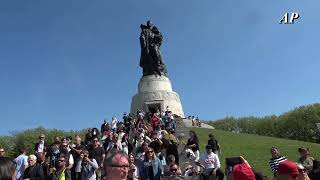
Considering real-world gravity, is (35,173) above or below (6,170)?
above

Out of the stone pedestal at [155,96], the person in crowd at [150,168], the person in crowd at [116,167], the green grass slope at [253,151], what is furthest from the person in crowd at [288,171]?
the stone pedestal at [155,96]

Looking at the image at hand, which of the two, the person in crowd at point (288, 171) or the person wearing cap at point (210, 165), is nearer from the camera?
the person in crowd at point (288, 171)

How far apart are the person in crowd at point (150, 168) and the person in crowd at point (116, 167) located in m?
7.43

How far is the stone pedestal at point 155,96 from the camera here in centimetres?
3797

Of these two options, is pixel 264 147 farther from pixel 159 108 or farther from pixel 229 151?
pixel 159 108

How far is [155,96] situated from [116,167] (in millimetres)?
34256

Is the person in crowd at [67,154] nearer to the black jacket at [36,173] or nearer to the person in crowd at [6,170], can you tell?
the black jacket at [36,173]

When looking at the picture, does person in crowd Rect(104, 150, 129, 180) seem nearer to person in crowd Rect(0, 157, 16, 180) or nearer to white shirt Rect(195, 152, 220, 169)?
person in crowd Rect(0, 157, 16, 180)

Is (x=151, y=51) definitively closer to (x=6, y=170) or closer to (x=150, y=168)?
(x=150, y=168)

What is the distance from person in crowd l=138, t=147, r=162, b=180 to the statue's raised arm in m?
29.1

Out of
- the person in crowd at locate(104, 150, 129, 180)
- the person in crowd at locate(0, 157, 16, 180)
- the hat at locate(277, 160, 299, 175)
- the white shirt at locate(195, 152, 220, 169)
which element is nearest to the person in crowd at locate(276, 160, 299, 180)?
the hat at locate(277, 160, 299, 175)

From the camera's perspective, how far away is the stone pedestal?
37969mm

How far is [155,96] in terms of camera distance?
38219 millimetres

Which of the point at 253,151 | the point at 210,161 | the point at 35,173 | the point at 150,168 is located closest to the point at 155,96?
the point at 253,151
